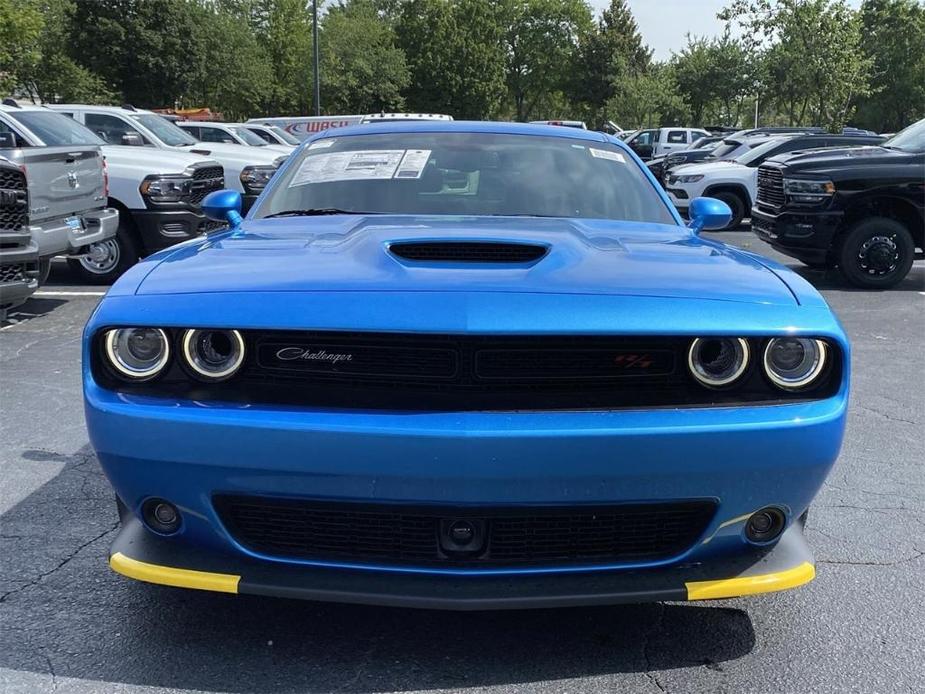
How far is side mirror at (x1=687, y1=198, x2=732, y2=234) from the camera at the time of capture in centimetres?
373

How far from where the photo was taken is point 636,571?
7.55 feet

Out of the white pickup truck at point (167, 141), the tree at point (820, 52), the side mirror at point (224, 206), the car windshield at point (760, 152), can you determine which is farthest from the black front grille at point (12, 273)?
the tree at point (820, 52)

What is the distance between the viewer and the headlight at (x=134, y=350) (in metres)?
2.30

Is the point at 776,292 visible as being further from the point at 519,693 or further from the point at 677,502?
the point at 519,693

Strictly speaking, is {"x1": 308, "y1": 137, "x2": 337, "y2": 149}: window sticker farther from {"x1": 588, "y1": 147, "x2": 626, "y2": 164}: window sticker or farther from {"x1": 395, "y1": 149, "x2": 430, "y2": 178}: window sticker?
{"x1": 588, "y1": 147, "x2": 626, "y2": 164}: window sticker

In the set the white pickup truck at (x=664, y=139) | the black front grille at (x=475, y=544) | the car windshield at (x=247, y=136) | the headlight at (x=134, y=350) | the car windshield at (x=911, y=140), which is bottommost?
the white pickup truck at (x=664, y=139)

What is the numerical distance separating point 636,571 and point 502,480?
479 mm

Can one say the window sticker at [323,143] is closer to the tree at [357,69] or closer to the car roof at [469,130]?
the car roof at [469,130]

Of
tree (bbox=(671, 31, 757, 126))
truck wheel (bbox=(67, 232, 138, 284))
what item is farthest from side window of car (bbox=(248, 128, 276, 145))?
tree (bbox=(671, 31, 757, 126))

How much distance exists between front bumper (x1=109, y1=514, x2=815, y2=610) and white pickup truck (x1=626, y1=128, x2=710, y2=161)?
27008 mm

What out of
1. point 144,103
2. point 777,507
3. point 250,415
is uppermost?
point 250,415

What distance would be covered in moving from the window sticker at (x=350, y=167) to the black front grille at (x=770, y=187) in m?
6.75

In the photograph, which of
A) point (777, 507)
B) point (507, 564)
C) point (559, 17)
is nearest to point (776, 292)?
point (777, 507)

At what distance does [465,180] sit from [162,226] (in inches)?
251
